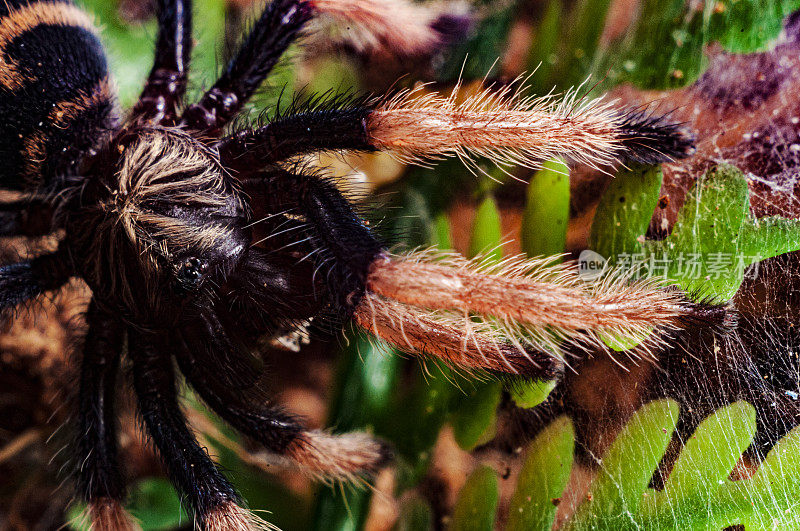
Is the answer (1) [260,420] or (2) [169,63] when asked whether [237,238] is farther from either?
(2) [169,63]

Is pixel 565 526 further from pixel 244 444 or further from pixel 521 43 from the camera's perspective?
pixel 521 43

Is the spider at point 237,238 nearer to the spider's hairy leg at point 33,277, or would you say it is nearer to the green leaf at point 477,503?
the spider's hairy leg at point 33,277

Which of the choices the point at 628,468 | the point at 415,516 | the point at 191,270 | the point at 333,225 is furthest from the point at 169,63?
the point at 628,468

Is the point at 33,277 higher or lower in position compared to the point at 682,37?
lower

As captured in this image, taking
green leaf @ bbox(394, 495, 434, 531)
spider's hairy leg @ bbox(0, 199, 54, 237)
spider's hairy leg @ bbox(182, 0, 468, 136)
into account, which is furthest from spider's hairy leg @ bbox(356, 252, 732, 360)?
spider's hairy leg @ bbox(0, 199, 54, 237)

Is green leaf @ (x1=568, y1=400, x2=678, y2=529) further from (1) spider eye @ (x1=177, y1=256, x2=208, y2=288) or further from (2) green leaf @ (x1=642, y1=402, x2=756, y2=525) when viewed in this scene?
(1) spider eye @ (x1=177, y1=256, x2=208, y2=288)
